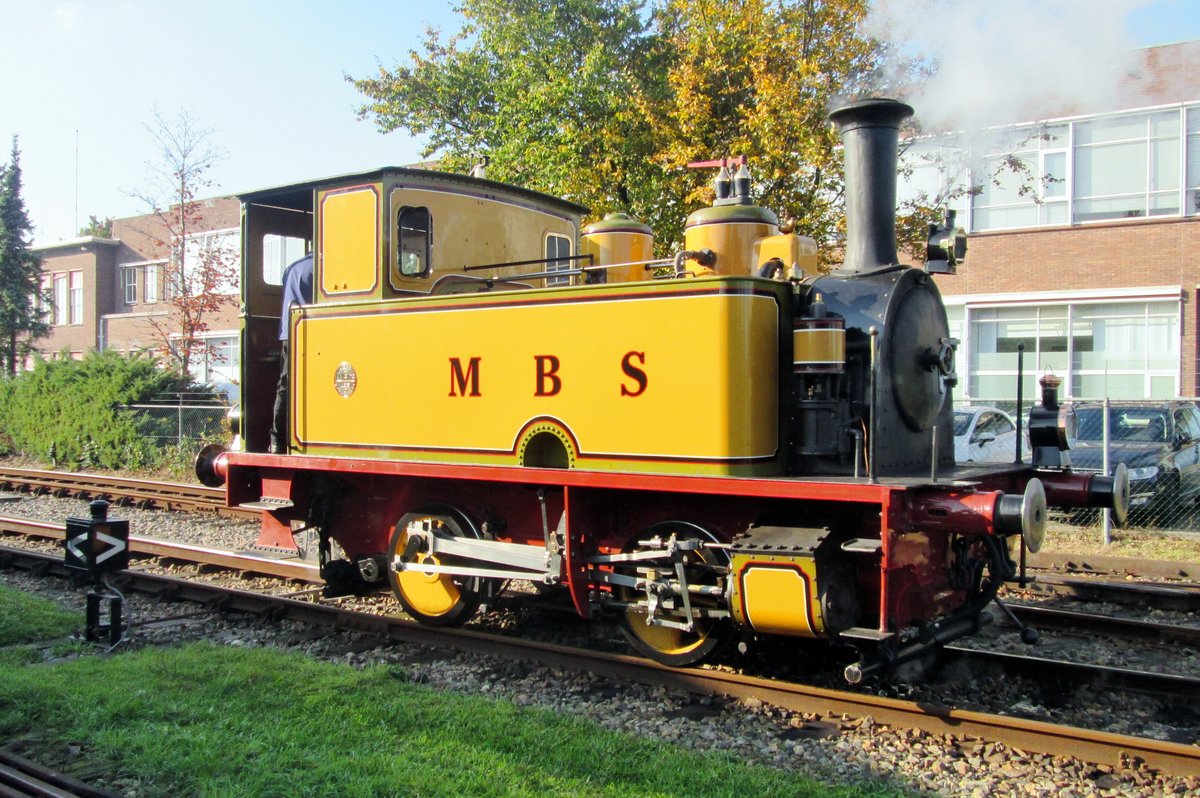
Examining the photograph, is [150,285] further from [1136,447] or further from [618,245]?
[618,245]

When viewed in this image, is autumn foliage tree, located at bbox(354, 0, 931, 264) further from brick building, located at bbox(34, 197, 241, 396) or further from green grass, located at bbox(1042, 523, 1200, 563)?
brick building, located at bbox(34, 197, 241, 396)

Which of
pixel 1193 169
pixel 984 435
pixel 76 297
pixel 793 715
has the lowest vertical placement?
pixel 793 715

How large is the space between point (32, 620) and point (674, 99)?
1012cm

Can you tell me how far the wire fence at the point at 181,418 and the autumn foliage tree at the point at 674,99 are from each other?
22.0 ft

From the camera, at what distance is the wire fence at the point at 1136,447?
11.6m

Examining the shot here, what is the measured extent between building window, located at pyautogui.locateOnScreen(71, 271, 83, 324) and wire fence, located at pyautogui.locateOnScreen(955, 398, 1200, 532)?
1438 inches

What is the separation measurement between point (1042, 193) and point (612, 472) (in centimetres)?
1733

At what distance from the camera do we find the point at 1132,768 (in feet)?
14.3

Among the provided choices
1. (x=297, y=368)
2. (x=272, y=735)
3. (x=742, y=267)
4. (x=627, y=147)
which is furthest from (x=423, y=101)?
(x=272, y=735)

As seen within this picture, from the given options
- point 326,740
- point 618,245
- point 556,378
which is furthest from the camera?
point 618,245

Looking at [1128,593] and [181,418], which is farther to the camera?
[181,418]

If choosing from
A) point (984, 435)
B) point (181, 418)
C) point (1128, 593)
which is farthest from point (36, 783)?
point (181, 418)

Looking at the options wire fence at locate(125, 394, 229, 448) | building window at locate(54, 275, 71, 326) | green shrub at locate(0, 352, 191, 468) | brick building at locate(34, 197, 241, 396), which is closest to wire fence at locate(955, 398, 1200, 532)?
wire fence at locate(125, 394, 229, 448)

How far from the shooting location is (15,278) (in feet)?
109
